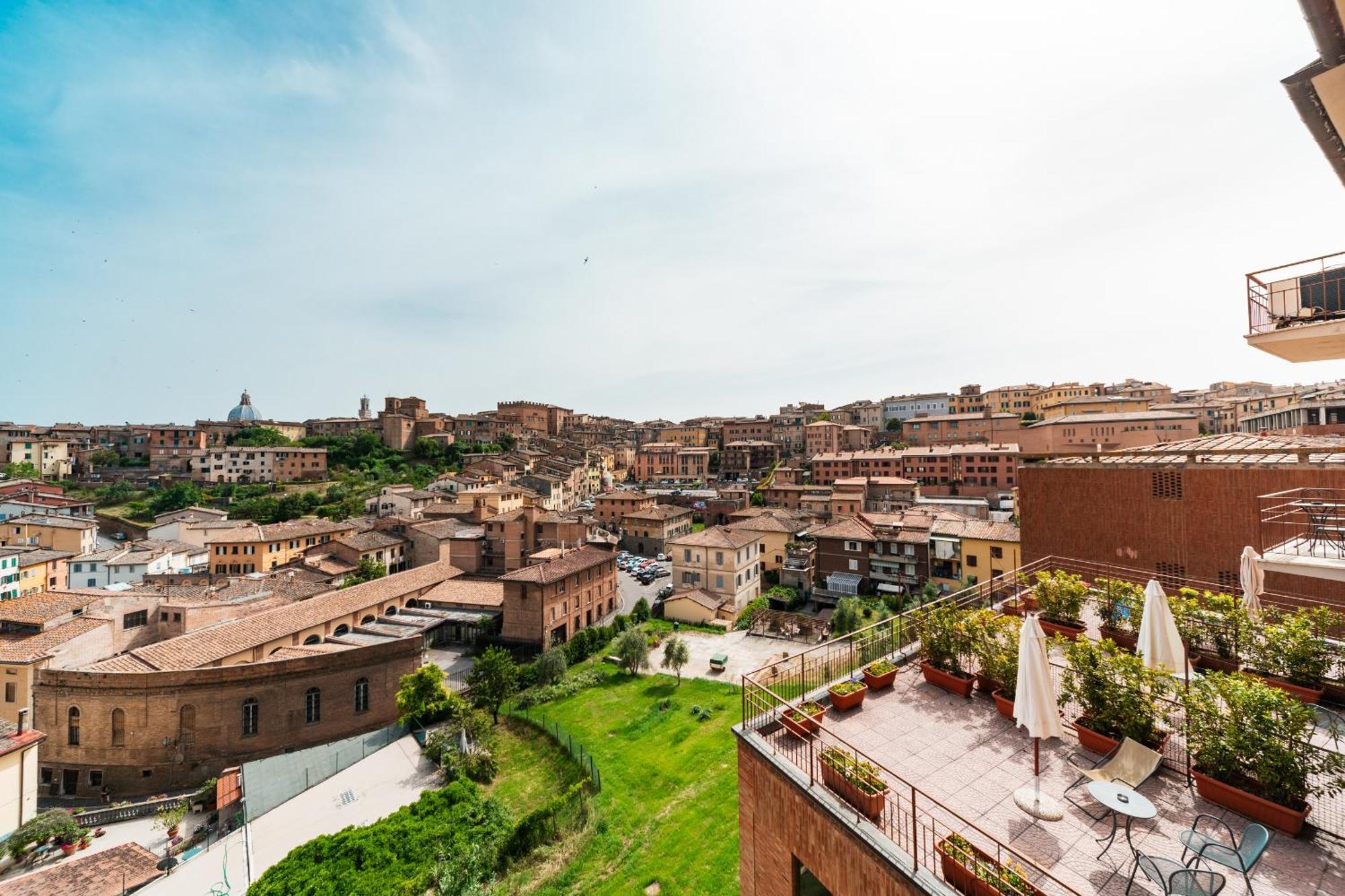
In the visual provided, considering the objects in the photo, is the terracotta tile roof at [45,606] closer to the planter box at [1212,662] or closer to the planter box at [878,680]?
the planter box at [878,680]

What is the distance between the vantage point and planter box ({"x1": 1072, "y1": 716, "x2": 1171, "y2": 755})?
19.9 feet

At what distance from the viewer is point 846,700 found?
744 cm

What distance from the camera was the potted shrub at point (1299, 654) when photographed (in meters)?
6.66

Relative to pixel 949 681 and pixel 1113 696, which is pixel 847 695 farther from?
pixel 1113 696

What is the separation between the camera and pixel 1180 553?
12.1 meters

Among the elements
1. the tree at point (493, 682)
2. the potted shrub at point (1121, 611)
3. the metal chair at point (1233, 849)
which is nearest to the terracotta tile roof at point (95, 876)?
the tree at point (493, 682)

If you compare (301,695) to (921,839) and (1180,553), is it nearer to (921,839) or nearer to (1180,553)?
(921,839)

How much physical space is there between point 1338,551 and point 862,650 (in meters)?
6.93

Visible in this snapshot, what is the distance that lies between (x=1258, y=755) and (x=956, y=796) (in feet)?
9.00

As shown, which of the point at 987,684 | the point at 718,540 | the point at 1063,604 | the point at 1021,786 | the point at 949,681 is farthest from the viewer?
the point at 718,540

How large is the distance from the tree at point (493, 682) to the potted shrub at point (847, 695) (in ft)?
73.2

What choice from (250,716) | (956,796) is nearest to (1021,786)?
(956,796)

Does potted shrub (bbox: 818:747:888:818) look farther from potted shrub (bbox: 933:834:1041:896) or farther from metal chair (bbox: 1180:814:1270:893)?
metal chair (bbox: 1180:814:1270:893)

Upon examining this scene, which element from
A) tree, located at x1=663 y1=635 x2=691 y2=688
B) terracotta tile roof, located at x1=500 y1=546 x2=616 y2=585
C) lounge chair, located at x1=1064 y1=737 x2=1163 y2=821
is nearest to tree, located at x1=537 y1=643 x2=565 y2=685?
terracotta tile roof, located at x1=500 y1=546 x2=616 y2=585
